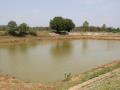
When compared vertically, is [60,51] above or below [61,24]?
below

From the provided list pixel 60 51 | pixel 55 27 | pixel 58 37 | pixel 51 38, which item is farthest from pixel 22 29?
pixel 60 51

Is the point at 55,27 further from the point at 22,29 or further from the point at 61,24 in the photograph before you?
the point at 22,29

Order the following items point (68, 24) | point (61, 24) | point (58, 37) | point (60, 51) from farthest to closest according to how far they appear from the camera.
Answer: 1. point (68, 24)
2. point (61, 24)
3. point (58, 37)
4. point (60, 51)

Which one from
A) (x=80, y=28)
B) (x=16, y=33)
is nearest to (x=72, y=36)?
(x=16, y=33)

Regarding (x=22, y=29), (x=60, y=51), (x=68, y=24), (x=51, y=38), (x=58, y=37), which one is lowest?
(x=60, y=51)

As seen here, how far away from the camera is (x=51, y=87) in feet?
32.9

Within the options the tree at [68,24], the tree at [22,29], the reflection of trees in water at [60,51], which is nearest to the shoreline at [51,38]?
the tree at [22,29]

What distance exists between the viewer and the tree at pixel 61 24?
52.8m

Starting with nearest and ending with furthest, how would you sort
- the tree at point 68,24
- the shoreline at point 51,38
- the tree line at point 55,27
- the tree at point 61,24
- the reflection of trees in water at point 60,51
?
1. the reflection of trees in water at point 60,51
2. the shoreline at point 51,38
3. the tree line at point 55,27
4. the tree at point 61,24
5. the tree at point 68,24

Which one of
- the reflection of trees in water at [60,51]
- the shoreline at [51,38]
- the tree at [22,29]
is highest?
the tree at [22,29]

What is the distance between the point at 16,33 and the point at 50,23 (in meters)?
12.6

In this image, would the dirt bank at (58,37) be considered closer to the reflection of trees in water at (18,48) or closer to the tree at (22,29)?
the tree at (22,29)

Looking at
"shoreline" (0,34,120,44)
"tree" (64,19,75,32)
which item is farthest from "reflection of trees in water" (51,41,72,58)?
"tree" (64,19,75,32)

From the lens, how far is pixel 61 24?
172ft
